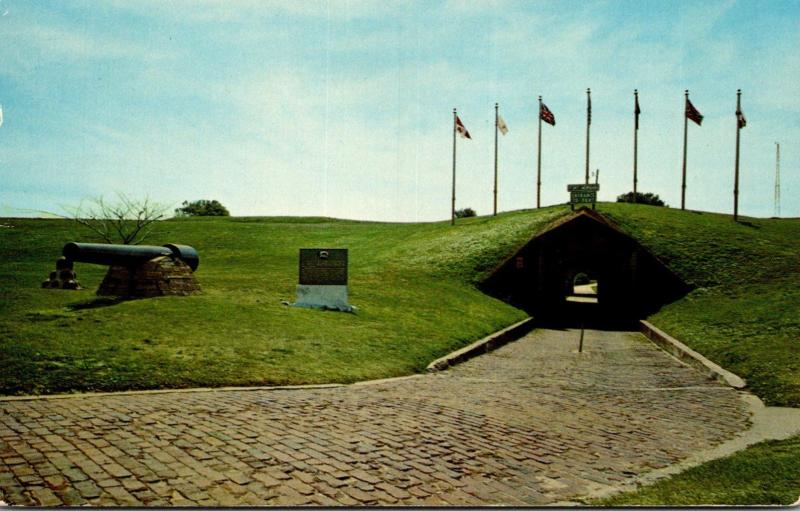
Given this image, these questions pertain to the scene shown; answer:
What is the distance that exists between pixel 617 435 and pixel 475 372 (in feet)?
17.6

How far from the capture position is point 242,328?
12570mm

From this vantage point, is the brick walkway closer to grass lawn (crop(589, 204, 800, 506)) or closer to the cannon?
grass lawn (crop(589, 204, 800, 506))

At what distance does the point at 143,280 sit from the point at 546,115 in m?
29.3

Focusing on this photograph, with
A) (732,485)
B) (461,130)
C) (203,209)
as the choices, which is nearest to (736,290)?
(461,130)

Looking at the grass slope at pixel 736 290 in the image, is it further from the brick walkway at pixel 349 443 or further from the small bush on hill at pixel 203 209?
the small bush on hill at pixel 203 209

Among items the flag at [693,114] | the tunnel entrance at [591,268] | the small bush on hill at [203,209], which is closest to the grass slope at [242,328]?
the tunnel entrance at [591,268]

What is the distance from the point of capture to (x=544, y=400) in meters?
8.81

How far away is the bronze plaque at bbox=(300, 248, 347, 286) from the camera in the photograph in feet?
56.0

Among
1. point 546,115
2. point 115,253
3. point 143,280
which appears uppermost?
point 546,115

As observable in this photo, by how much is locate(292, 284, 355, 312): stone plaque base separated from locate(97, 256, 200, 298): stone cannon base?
375cm

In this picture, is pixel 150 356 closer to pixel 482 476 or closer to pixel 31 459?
pixel 31 459

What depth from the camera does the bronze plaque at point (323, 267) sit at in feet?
56.0

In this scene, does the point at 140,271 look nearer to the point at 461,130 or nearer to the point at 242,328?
the point at 242,328

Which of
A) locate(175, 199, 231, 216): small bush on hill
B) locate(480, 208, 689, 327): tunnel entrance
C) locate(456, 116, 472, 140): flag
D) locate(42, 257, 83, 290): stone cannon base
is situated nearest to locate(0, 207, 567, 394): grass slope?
locate(42, 257, 83, 290): stone cannon base
